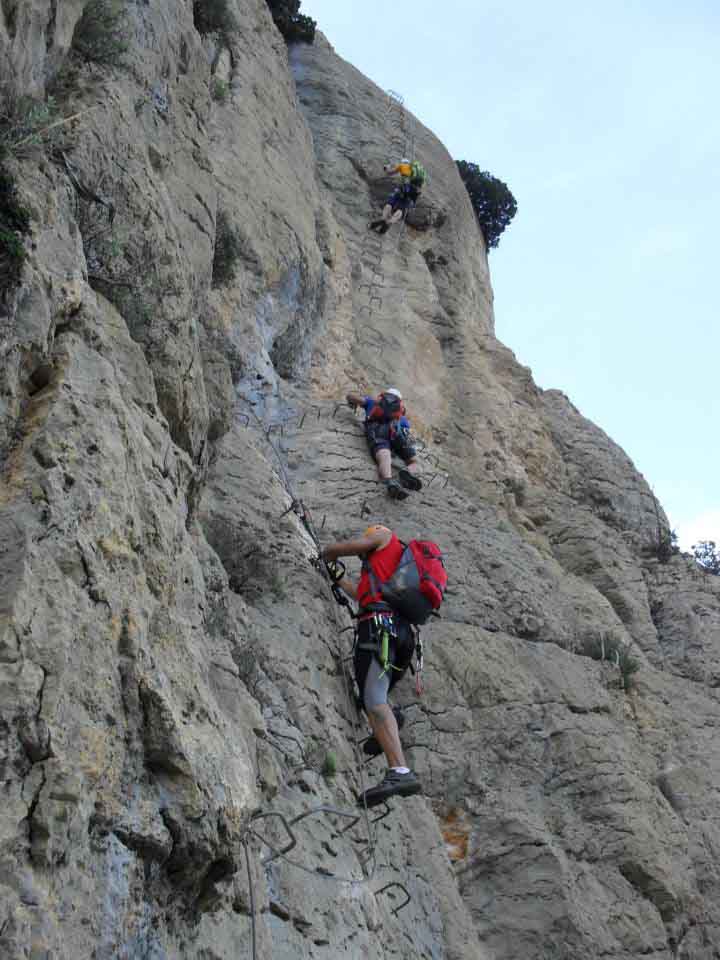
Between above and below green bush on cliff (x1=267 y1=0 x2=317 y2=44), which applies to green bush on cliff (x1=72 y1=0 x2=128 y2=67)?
below

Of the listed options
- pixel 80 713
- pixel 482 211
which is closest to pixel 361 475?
pixel 80 713

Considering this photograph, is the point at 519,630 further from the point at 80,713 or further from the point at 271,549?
the point at 80,713

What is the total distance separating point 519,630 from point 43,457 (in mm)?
6174

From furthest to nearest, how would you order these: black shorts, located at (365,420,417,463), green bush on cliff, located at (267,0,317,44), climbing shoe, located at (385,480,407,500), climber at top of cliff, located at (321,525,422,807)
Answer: green bush on cliff, located at (267,0,317,44), black shorts, located at (365,420,417,463), climbing shoe, located at (385,480,407,500), climber at top of cliff, located at (321,525,422,807)

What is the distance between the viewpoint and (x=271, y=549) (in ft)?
26.5

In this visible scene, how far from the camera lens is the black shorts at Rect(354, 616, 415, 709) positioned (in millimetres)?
7176

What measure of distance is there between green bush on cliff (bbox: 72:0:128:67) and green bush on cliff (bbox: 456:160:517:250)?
51.7 feet

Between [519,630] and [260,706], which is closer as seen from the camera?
[260,706]

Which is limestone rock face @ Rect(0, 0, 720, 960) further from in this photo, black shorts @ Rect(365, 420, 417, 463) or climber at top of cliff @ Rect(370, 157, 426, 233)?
climber at top of cliff @ Rect(370, 157, 426, 233)

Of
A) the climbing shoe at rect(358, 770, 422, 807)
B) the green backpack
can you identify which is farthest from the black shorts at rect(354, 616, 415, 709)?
the green backpack

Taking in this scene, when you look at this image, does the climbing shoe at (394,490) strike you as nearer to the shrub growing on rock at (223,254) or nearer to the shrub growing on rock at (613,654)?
the shrub growing on rock at (613,654)

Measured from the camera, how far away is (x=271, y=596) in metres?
7.76

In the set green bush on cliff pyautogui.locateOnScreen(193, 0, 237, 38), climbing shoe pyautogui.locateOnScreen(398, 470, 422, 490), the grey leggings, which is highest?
green bush on cliff pyautogui.locateOnScreen(193, 0, 237, 38)

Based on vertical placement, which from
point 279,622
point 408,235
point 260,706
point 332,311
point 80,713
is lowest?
point 80,713
